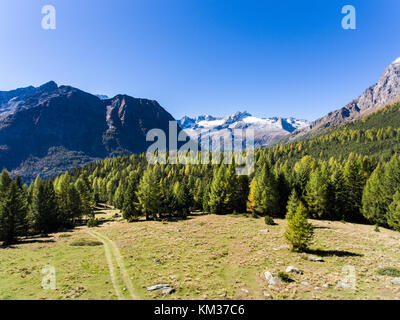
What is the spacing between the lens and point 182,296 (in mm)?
17734

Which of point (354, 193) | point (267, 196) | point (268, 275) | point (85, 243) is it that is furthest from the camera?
point (267, 196)

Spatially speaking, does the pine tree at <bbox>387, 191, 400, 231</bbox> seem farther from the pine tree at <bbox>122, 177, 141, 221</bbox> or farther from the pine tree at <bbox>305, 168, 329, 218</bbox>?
the pine tree at <bbox>122, 177, 141, 221</bbox>

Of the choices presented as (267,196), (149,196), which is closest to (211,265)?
(149,196)

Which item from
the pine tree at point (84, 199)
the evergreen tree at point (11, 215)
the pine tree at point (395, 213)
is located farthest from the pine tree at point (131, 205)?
the pine tree at point (395, 213)

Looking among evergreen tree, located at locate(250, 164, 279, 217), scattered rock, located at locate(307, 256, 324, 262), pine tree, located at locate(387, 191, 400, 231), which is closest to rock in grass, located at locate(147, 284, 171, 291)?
scattered rock, located at locate(307, 256, 324, 262)

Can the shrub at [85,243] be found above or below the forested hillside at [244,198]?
below

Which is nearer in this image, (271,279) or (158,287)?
(158,287)

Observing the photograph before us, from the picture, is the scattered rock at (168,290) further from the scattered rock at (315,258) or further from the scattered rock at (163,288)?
the scattered rock at (315,258)

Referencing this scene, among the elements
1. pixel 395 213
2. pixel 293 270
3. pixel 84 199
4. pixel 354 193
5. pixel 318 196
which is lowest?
pixel 293 270

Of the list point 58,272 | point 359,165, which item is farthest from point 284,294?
point 359,165

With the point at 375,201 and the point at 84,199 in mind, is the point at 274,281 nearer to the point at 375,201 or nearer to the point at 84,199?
the point at 375,201

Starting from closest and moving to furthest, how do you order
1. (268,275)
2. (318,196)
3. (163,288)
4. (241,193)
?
(163,288), (268,275), (318,196), (241,193)
